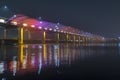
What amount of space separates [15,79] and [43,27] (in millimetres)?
72691

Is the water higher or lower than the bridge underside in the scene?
lower

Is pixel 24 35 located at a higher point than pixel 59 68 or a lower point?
higher

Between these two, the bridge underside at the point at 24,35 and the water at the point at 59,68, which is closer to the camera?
the water at the point at 59,68

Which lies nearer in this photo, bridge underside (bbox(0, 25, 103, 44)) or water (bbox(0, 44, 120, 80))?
water (bbox(0, 44, 120, 80))

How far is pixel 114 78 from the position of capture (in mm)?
12375

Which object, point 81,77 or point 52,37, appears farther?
point 52,37

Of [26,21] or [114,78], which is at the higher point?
[26,21]

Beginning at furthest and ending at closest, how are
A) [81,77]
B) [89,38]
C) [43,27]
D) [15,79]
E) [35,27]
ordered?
1. [89,38]
2. [43,27]
3. [35,27]
4. [81,77]
5. [15,79]

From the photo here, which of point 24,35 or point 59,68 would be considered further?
point 24,35

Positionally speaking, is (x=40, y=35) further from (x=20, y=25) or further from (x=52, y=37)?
(x=20, y=25)

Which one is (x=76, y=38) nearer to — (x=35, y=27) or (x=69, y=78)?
(x=35, y=27)

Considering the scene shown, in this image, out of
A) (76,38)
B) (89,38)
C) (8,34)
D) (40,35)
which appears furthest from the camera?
(89,38)

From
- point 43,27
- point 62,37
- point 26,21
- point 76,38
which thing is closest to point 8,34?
point 43,27

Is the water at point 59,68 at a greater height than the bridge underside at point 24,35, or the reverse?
the bridge underside at point 24,35
